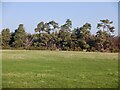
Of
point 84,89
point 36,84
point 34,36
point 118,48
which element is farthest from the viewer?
point 34,36

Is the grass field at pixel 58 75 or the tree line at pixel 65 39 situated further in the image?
the tree line at pixel 65 39

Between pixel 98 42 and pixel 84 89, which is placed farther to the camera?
pixel 98 42

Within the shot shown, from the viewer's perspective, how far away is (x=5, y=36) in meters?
59.6

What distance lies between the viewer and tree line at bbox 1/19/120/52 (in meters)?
59.8

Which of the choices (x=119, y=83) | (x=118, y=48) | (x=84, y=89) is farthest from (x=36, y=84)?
(x=118, y=48)

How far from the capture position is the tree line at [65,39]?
2356 inches

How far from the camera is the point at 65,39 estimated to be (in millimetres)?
60719

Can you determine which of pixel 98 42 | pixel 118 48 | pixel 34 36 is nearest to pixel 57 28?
pixel 34 36

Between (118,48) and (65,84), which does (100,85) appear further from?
(118,48)

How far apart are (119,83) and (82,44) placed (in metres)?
49.3

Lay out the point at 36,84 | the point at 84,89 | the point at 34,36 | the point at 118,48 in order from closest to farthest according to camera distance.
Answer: the point at 84,89, the point at 36,84, the point at 118,48, the point at 34,36

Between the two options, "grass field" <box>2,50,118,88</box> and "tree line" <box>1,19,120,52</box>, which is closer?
"grass field" <box>2,50,118,88</box>

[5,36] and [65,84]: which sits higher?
[5,36]

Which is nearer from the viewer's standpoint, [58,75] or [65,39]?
[58,75]
